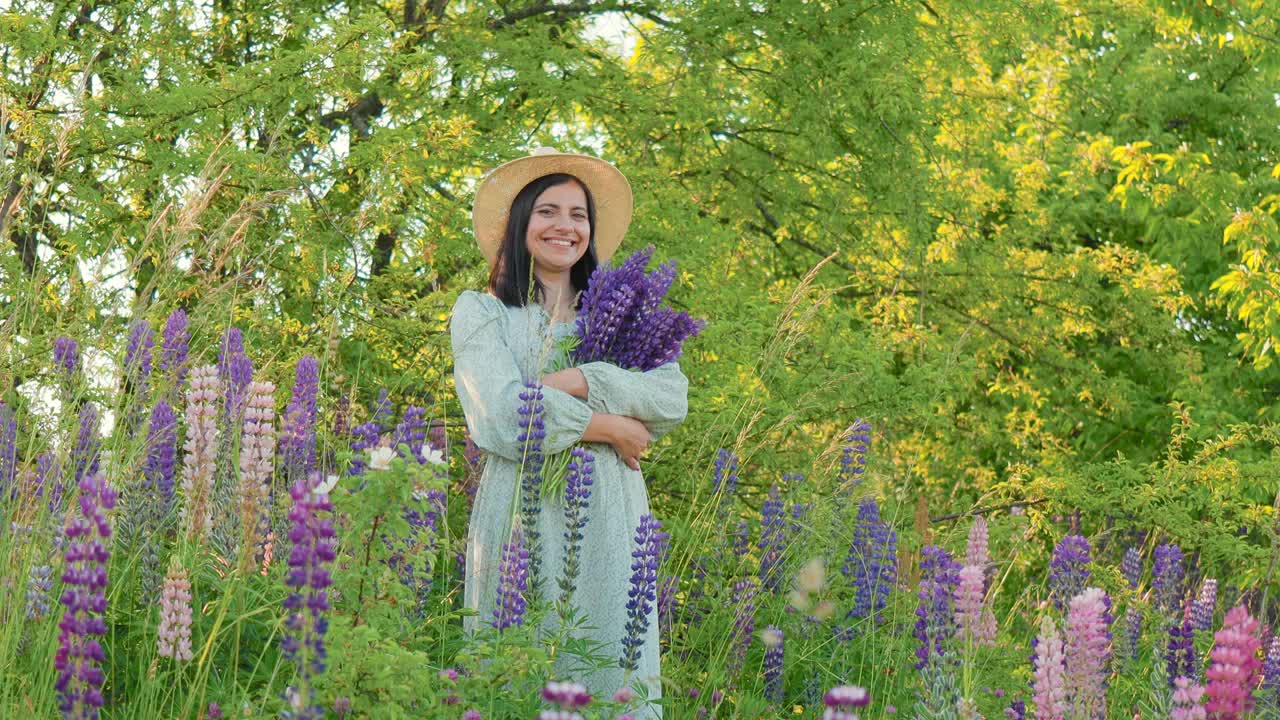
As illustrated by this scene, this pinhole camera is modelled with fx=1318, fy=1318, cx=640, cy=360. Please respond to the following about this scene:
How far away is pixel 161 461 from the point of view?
3.32 m

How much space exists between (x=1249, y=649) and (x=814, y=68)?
619 centimetres

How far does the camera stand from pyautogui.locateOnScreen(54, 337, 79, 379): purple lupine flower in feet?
10.9

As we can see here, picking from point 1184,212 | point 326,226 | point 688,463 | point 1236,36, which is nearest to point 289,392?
point 326,226

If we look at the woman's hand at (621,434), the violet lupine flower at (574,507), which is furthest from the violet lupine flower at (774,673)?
the violet lupine flower at (574,507)

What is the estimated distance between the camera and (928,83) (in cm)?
847

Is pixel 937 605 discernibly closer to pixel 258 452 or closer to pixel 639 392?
pixel 639 392

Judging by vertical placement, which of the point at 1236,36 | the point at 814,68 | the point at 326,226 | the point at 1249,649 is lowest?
the point at 1249,649

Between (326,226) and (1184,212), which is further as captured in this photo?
(1184,212)

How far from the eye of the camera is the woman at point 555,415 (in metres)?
3.27

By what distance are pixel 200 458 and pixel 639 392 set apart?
1.09 m

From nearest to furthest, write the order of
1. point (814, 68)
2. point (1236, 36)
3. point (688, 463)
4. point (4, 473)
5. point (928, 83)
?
1. point (4, 473)
2. point (688, 463)
3. point (814, 68)
4. point (928, 83)
5. point (1236, 36)

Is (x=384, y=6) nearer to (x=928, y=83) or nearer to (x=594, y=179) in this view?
(x=928, y=83)

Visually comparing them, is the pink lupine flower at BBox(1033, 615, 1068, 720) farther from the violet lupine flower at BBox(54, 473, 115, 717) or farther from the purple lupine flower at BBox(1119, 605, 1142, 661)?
the purple lupine flower at BBox(1119, 605, 1142, 661)

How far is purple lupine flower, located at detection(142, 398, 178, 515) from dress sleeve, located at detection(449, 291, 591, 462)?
0.73 meters
